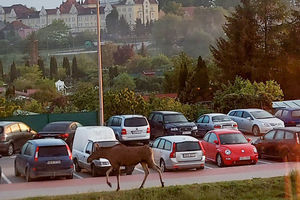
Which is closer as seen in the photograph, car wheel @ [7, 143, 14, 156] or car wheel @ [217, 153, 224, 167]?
car wheel @ [217, 153, 224, 167]

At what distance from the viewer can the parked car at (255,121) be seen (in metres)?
35.1

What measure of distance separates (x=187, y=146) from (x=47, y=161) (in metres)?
5.44

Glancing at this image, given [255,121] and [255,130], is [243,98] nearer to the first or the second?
[255,121]

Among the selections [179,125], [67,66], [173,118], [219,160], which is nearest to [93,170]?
[219,160]

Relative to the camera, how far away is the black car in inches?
1329

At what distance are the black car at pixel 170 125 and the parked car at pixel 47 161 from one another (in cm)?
1239

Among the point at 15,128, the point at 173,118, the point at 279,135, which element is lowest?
the point at 173,118

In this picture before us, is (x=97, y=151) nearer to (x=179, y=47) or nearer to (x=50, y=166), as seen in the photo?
(x=50, y=166)

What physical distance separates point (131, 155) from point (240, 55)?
5139 cm

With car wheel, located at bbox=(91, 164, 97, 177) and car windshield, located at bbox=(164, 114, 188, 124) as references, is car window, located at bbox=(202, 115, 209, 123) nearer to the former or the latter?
car windshield, located at bbox=(164, 114, 188, 124)

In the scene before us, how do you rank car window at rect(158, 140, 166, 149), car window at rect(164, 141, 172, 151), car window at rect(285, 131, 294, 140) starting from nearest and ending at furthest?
1. car window at rect(164, 141, 172, 151)
2. car window at rect(158, 140, 166, 149)
3. car window at rect(285, 131, 294, 140)

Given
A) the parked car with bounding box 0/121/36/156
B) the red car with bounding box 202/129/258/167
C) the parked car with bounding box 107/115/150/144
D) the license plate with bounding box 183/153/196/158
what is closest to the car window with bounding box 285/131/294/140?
the red car with bounding box 202/129/258/167

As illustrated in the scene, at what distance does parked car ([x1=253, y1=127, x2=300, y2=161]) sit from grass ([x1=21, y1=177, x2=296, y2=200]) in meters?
4.81

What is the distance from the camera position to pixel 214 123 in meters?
34.7
